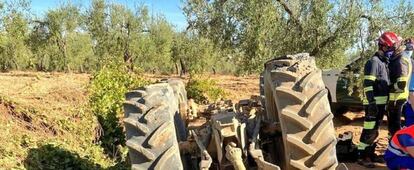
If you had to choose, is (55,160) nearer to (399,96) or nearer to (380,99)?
(380,99)

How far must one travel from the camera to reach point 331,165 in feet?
13.4

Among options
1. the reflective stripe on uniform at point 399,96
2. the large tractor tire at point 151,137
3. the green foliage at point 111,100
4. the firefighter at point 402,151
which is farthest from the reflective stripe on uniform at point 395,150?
the green foliage at point 111,100

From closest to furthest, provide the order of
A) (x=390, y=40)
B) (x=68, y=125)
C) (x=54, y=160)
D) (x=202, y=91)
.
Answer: (x=54, y=160) → (x=390, y=40) → (x=68, y=125) → (x=202, y=91)

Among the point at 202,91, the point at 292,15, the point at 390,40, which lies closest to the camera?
the point at 390,40

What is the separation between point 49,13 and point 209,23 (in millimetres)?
23735

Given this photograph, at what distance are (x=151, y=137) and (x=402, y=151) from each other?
2.00 m

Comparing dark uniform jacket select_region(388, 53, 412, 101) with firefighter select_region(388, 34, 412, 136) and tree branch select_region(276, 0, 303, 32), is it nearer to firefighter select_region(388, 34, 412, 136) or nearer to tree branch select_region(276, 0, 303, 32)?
firefighter select_region(388, 34, 412, 136)

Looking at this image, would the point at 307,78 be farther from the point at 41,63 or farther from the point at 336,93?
the point at 41,63

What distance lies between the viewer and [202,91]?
52.5ft

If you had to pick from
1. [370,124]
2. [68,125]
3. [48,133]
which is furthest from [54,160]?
[370,124]

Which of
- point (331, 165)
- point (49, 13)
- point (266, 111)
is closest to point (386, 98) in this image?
point (266, 111)

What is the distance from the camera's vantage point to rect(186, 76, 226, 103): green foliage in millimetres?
15828

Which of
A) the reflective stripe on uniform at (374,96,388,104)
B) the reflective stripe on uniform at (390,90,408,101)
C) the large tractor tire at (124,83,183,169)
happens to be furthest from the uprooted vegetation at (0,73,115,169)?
the reflective stripe on uniform at (390,90,408,101)

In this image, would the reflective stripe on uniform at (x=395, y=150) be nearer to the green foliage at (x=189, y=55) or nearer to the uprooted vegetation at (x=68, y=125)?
the uprooted vegetation at (x=68, y=125)
